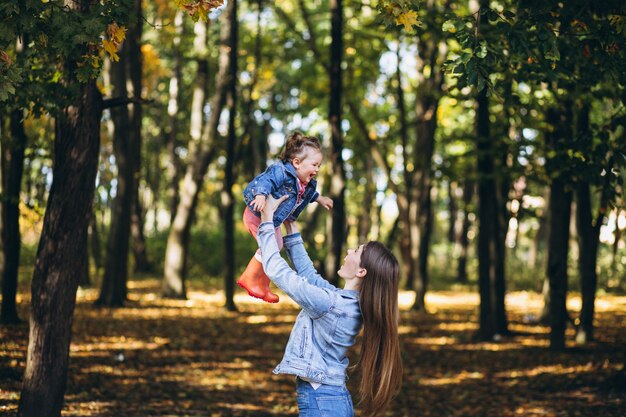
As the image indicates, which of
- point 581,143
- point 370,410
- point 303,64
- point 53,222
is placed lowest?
point 370,410

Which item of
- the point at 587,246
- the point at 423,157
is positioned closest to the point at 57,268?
the point at 587,246

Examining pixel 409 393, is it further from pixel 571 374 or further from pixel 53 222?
pixel 53 222

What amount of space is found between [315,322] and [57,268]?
12.4 feet

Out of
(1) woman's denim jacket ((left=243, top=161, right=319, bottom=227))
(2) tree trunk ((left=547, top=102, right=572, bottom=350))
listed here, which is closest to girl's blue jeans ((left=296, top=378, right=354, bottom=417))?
(1) woman's denim jacket ((left=243, top=161, right=319, bottom=227))

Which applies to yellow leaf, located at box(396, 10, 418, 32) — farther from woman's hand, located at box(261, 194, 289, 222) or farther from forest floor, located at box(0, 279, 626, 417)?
forest floor, located at box(0, 279, 626, 417)

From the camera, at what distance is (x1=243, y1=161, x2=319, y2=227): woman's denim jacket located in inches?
175

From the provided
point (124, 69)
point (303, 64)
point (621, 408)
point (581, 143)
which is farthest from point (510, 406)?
point (303, 64)

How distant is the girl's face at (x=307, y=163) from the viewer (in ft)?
15.4

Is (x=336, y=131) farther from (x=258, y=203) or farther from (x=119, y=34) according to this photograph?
(x=258, y=203)

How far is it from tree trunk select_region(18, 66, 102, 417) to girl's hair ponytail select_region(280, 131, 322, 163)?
3.22 metres

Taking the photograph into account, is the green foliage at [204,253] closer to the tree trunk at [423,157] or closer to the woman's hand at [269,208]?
the tree trunk at [423,157]

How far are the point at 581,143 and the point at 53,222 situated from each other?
6147mm

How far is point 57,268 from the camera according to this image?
7.25 meters

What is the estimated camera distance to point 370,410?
4.50 meters
